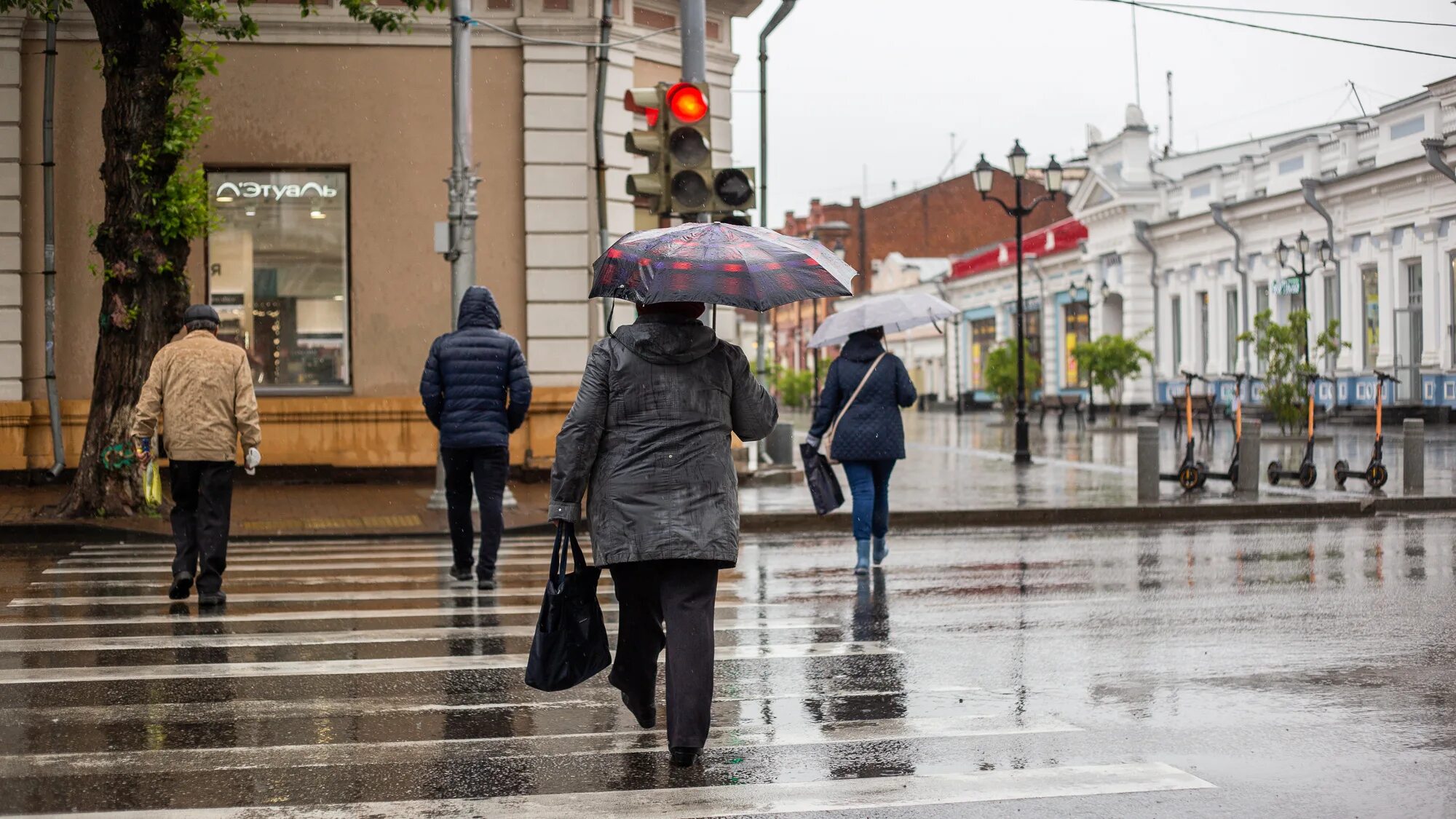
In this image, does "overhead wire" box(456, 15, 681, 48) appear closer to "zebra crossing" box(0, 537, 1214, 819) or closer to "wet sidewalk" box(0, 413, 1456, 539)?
"wet sidewalk" box(0, 413, 1456, 539)

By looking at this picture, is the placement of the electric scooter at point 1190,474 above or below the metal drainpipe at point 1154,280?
below

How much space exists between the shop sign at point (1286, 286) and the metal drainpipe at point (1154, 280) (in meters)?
7.43

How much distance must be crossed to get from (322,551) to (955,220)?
8266 cm

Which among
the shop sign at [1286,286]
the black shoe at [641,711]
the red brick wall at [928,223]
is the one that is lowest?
the black shoe at [641,711]

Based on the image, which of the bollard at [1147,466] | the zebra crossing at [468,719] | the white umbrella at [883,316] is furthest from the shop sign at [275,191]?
the zebra crossing at [468,719]

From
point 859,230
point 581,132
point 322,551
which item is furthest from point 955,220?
point 322,551

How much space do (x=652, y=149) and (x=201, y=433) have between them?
177 inches

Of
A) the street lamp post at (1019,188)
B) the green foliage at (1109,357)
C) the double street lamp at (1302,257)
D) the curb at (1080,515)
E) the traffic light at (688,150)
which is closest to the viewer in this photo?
the traffic light at (688,150)

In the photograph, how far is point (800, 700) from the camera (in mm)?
7102

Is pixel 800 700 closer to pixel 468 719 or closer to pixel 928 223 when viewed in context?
pixel 468 719

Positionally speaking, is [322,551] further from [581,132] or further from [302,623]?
[581,132]

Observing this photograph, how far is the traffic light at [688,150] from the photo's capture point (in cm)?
1272

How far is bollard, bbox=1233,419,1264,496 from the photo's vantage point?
17.9 m

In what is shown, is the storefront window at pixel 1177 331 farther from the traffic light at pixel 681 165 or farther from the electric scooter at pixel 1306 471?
the traffic light at pixel 681 165
